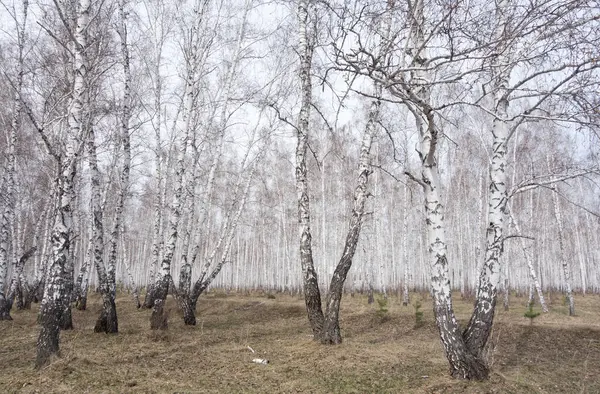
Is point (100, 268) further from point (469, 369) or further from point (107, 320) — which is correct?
point (469, 369)

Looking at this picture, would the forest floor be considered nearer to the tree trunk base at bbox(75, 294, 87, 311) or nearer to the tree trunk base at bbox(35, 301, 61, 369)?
Result: the tree trunk base at bbox(35, 301, 61, 369)

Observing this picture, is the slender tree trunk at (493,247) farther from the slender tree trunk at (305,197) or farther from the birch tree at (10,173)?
the birch tree at (10,173)

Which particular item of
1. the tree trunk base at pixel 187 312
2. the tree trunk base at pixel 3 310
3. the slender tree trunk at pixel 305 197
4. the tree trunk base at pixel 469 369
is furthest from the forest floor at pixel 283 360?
the slender tree trunk at pixel 305 197

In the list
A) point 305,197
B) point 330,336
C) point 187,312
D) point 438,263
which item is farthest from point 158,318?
point 438,263

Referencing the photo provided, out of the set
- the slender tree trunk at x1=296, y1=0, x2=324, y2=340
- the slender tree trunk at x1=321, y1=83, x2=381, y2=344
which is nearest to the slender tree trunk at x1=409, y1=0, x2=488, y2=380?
the slender tree trunk at x1=321, y1=83, x2=381, y2=344

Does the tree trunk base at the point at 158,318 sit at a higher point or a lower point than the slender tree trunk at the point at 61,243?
lower

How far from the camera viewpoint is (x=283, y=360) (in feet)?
21.8

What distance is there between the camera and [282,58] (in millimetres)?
14023

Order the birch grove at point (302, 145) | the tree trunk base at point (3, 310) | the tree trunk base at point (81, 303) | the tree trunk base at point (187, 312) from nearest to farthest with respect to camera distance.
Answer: the birch grove at point (302, 145)
the tree trunk base at point (187, 312)
the tree trunk base at point (3, 310)
the tree trunk base at point (81, 303)

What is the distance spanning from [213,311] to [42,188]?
388 inches

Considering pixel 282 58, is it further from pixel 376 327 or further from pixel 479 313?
pixel 479 313

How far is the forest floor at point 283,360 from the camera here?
513 centimetres

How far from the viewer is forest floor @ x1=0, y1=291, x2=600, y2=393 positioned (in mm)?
5133

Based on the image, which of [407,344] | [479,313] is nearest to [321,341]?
[407,344]
